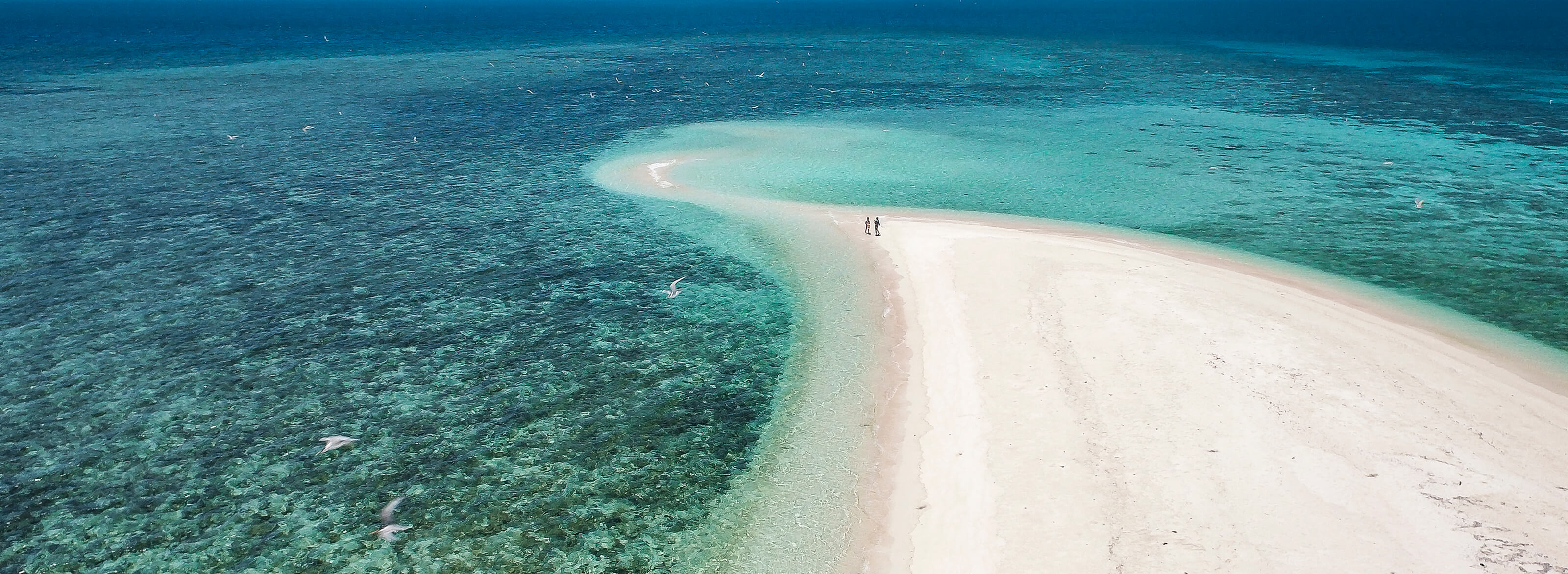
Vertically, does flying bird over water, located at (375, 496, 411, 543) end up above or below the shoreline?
below

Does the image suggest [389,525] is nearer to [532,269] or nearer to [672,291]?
[672,291]

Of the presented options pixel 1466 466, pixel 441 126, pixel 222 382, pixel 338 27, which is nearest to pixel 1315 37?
pixel 441 126

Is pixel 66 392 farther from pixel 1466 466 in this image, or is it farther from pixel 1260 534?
pixel 1466 466

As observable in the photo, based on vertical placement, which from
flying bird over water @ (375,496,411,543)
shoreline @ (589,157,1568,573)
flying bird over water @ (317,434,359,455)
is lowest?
flying bird over water @ (375,496,411,543)

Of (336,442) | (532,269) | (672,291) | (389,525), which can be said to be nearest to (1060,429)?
(389,525)

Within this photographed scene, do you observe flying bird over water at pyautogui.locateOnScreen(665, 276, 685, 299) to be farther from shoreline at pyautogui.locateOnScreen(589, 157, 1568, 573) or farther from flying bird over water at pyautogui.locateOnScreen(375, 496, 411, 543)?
flying bird over water at pyautogui.locateOnScreen(375, 496, 411, 543)

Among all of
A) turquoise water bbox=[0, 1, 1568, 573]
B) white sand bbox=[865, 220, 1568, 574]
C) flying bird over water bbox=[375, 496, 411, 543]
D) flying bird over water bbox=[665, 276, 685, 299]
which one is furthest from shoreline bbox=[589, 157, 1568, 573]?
flying bird over water bbox=[375, 496, 411, 543]

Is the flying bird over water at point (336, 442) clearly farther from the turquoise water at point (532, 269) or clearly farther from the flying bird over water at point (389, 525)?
the flying bird over water at point (389, 525)
